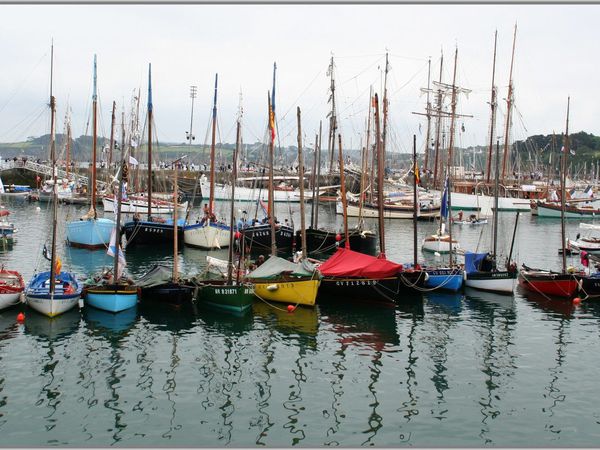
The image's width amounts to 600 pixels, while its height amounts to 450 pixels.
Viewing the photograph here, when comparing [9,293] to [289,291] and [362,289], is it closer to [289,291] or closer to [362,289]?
[289,291]

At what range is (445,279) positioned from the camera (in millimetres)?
43688

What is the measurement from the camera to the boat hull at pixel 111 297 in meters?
35.5

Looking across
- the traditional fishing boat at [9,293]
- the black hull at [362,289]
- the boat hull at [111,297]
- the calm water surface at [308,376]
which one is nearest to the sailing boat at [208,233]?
the black hull at [362,289]

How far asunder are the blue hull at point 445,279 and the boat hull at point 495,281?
111 cm

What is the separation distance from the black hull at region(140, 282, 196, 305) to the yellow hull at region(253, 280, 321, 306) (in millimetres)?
4119

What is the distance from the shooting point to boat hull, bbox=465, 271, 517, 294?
43.4 metres

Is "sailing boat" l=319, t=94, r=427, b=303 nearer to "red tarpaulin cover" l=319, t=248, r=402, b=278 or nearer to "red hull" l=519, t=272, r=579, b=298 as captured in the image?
"red tarpaulin cover" l=319, t=248, r=402, b=278

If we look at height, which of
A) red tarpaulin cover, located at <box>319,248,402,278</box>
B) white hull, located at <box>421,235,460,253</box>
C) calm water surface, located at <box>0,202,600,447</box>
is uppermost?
red tarpaulin cover, located at <box>319,248,402,278</box>

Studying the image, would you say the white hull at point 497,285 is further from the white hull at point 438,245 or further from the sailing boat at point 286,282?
the white hull at point 438,245

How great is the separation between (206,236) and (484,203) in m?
68.6

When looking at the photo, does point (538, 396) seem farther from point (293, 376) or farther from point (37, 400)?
point (37, 400)

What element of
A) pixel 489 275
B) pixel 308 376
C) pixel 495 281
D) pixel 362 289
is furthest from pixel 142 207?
pixel 308 376

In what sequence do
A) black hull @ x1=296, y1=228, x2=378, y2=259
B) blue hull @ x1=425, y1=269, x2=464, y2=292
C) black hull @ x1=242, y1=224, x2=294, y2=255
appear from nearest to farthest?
1. blue hull @ x1=425, y1=269, x2=464, y2=292
2. black hull @ x1=296, y1=228, x2=378, y2=259
3. black hull @ x1=242, y1=224, x2=294, y2=255

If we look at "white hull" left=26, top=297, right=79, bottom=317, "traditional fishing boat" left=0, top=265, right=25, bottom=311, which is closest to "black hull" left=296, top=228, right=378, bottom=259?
"white hull" left=26, top=297, right=79, bottom=317
